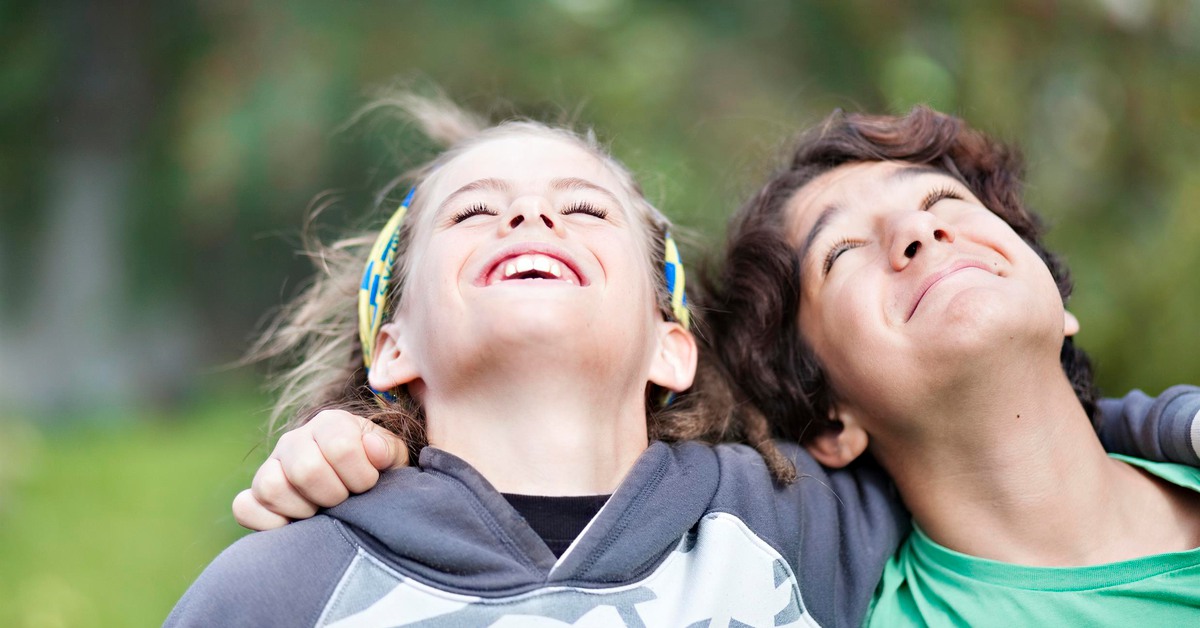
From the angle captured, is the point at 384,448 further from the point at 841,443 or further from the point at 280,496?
the point at 841,443

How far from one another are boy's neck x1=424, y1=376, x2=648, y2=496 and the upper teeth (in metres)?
0.22

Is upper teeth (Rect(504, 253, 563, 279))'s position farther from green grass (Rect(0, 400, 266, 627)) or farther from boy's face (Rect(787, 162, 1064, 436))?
green grass (Rect(0, 400, 266, 627))

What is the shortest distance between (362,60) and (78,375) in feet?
9.34

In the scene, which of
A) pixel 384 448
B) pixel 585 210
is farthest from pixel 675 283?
pixel 384 448

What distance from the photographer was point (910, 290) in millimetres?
2064

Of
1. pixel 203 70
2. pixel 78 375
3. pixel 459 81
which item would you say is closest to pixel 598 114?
pixel 459 81

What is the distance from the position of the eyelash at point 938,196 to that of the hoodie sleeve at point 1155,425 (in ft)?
2.15

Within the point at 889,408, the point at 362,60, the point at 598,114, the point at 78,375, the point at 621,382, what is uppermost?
the point at 362,60

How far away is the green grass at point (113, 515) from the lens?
3682mm

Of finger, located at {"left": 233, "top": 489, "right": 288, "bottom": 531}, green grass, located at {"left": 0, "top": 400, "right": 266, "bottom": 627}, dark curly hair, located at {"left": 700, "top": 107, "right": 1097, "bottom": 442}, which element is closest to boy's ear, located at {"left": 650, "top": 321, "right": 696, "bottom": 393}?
dark curly hair, located at {"left": 700, "top": 107, "right": 1097, "bottom": 442}

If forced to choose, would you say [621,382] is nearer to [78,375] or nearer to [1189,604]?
[1189,604]

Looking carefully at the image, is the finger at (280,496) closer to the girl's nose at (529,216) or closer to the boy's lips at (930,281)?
the girl's nose at (529,216)

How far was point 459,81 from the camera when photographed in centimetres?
478

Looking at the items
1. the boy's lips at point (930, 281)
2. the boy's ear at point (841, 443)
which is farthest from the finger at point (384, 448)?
the boy's lips at point (930, 281)
